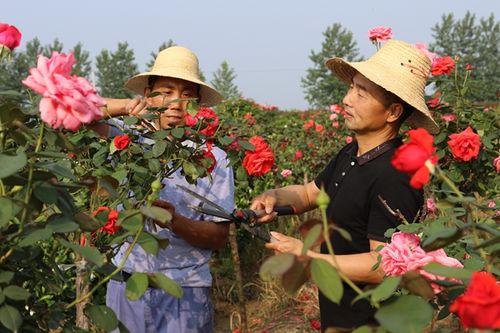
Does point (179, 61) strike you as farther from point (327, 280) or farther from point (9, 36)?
point (327, 280)

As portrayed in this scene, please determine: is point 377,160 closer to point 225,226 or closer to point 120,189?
point 225,226

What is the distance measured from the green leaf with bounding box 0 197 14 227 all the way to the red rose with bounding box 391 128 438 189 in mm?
557

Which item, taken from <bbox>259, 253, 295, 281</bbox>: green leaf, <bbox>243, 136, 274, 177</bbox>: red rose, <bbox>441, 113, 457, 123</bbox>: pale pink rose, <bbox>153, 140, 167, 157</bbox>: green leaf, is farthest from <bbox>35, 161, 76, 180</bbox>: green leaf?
<bbox>441, 113, 457, 123</bbox>: pale pink rose

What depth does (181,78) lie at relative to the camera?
2.39 metres

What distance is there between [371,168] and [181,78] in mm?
735

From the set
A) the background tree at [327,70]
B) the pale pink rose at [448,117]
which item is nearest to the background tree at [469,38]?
the background tree at [327,70]

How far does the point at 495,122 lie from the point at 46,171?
9.90 ft

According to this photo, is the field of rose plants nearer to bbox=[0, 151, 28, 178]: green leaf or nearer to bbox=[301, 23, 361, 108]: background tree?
bbox=[0, 151, 28, 178]: green leaf

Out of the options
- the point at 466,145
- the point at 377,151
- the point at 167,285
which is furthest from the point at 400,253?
the point at 466,145

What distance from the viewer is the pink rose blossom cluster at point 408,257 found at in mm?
1222

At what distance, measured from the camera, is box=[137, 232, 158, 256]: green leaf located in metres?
1.12

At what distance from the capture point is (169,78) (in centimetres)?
248

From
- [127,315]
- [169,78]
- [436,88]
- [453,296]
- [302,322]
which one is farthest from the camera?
[302,322]

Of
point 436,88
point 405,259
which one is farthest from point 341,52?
point 405,259
